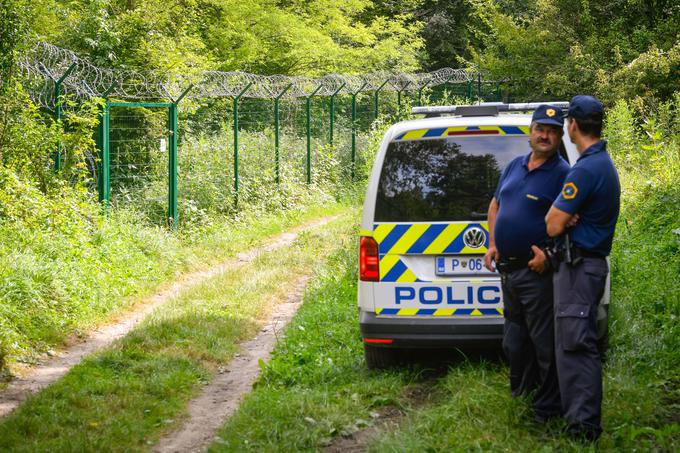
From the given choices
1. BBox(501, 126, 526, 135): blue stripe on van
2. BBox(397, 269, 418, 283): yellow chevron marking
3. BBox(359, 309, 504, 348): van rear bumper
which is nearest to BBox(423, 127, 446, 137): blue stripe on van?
BBox(501, 126, 526, 135): blue stripe on van

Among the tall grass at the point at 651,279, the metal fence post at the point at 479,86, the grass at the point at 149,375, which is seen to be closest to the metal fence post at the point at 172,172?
the grass at the point at 149,375

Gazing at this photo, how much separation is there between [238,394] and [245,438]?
4.92ft

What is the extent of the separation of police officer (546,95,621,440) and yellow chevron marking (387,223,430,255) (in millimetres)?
1537

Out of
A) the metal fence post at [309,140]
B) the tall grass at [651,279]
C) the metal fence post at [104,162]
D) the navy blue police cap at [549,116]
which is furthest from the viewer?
the metal fence post at [309,140]

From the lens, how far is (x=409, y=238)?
21.0 feet

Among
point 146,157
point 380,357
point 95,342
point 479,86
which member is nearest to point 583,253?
point 380,357

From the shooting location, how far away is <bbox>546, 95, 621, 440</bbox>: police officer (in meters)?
4.83

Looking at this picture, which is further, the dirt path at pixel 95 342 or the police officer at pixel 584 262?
the dirt path at pixel 95 342

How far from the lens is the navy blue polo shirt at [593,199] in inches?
189

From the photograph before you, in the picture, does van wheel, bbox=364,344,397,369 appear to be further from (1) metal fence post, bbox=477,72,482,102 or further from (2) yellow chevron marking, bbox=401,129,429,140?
(1) metal fence post, bbox=477,72,482,102

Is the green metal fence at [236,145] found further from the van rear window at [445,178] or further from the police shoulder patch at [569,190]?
the police shoulder patch at [569,190]

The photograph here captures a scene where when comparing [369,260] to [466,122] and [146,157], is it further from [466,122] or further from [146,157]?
[146,157]

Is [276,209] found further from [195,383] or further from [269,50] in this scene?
[269,50]

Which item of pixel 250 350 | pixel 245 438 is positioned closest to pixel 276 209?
pixel 250 350
